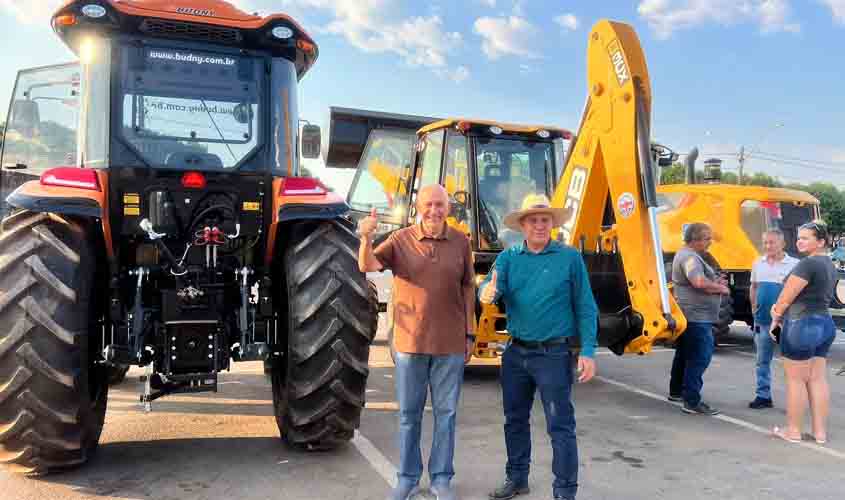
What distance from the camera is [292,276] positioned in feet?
14.8

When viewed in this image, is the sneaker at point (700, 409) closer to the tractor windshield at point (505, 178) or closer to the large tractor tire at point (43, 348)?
the tractor windshield at point (505, 178)

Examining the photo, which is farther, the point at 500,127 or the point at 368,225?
the point at 500,127

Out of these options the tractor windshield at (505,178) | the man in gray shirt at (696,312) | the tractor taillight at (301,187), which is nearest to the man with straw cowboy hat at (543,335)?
the tractor taillight at (301,187)

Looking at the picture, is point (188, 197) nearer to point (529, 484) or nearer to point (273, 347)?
point (273, 347)

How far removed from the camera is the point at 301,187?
472cm

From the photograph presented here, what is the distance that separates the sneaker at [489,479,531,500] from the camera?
3.98 m

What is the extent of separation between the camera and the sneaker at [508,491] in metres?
3.98

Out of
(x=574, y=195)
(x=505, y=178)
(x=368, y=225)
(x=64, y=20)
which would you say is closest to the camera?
(x=368, y=225)

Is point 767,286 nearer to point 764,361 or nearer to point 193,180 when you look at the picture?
point 764,361

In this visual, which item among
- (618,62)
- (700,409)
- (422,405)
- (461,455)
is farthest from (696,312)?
(422,405)

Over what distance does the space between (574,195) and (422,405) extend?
325 centimetres

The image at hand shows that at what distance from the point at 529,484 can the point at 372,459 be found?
1059 mm

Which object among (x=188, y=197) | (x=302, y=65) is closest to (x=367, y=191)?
(x=302, y=65)

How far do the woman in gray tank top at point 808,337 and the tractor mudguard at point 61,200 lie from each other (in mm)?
4905
